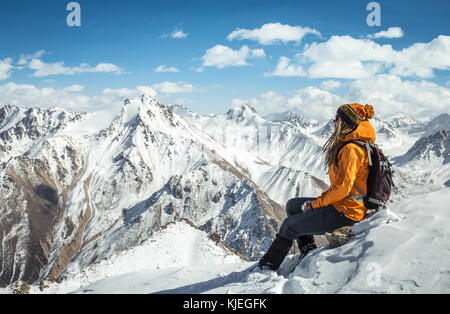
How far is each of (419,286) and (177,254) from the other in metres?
18.3

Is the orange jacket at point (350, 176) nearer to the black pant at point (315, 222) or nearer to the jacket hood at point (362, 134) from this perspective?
the jacket hood at point (362, 134)

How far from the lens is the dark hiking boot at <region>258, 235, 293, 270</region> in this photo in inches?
316

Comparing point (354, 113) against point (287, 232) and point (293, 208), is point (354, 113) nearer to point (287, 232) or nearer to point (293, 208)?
point (293, 208)

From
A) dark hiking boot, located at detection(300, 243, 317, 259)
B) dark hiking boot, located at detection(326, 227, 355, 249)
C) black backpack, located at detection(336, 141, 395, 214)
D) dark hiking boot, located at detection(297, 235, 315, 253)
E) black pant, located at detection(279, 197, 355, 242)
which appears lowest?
dark hiking boot, located at detection(300, 243, 317, 259)

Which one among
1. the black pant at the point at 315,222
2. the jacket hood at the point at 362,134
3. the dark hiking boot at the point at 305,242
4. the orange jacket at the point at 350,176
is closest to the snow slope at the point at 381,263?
the dark hiking boot at the point at 305,242

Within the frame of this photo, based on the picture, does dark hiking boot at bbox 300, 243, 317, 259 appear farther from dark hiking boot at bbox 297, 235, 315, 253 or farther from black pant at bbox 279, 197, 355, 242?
black pant at bbox 279, 197, 355, 242

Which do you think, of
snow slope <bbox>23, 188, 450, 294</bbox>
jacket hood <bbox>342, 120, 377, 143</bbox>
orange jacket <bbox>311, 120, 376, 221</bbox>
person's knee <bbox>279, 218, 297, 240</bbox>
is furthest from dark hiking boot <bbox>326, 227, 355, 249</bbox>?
jacket hood <bbox>342, 120, 377, 143</bbox>

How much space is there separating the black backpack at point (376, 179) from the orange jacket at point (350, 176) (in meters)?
0.09

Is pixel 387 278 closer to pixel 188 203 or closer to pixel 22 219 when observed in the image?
pixel 188 203

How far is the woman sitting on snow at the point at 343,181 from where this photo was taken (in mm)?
6541

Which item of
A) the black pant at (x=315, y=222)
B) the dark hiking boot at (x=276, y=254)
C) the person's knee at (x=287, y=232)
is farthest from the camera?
the dark hiking boot at (x=276, y=254)

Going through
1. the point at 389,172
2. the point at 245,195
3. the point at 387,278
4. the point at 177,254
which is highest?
the point at 389,172

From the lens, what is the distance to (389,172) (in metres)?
7.10
